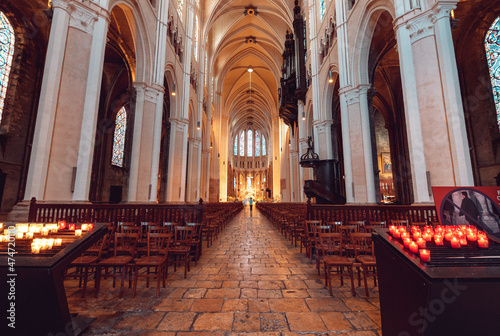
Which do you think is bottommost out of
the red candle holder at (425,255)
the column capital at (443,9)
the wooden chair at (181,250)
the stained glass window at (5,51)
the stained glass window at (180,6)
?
the wooden chair at (181,250)

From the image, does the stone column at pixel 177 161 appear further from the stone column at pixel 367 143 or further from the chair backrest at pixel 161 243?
the stone column at pixel 367 143

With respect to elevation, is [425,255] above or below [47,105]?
below

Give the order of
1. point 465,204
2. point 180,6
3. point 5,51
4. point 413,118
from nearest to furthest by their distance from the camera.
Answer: point 465,204, point 413,118, point 5,51, point 180,6

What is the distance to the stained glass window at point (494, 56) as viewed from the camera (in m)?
10.5

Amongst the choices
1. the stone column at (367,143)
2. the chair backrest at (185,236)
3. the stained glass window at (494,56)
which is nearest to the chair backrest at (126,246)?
the chair backrest at (185,236)

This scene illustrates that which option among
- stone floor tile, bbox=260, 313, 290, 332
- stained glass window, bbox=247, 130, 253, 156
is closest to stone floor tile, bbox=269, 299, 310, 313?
stone floor tile, bbox=260, 313, 290, 332

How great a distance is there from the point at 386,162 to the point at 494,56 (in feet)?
33.9

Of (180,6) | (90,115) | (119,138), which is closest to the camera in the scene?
(90,115)

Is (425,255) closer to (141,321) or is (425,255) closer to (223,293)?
(223,293)

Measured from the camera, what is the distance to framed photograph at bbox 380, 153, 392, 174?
64.6 ft

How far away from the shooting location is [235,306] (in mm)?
2623

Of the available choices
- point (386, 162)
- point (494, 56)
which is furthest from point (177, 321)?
point (386, 162)

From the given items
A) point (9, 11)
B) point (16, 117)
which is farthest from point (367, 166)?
point (9, 11)

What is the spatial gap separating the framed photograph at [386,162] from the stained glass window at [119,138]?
22.2 meters
